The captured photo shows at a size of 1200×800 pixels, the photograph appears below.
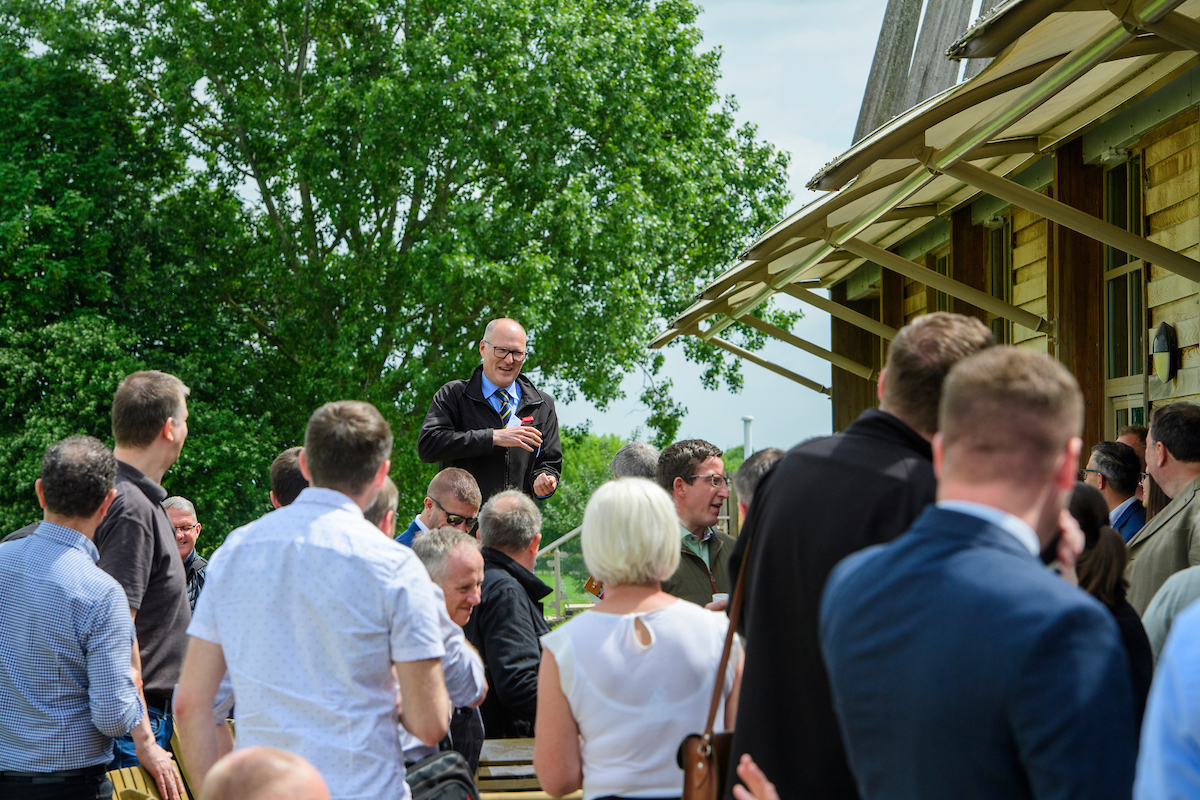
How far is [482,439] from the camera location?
5.66m

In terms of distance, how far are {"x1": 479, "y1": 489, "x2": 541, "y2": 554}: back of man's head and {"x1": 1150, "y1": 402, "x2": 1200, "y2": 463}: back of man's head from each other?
2422 mm

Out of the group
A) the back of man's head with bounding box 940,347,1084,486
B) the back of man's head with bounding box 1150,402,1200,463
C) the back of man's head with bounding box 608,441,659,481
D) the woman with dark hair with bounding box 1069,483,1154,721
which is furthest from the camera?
the back of man's head with bounding box 608,441,659,481

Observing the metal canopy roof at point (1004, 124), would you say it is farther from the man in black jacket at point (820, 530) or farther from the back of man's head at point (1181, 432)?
the man in black jacket at point (820, 530)

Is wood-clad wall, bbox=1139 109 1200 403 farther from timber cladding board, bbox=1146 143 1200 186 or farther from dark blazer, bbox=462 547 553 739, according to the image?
dark blazer, bbox=462 547 553 739

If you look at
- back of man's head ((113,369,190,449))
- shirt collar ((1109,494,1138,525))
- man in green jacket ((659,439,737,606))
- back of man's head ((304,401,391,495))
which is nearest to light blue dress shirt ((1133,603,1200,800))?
back of man's head ((304,401,391,495))

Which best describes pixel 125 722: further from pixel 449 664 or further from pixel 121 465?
pixel 449 664

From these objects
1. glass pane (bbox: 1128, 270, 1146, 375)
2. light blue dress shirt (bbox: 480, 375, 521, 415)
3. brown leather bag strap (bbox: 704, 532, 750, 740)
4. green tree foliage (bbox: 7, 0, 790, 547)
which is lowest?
brown leather bag strap (bbox: 704, 532, 750, 740)

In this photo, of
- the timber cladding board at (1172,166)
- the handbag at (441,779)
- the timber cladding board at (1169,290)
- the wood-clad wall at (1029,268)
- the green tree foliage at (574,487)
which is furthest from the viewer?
the green tree foliage at (574,487)

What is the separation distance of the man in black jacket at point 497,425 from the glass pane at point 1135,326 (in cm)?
339

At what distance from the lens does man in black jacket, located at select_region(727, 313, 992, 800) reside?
2123 millimetres

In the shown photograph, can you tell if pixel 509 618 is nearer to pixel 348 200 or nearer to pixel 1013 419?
pixel 1013 419

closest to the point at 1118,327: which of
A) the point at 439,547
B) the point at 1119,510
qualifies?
the point at 1119,510

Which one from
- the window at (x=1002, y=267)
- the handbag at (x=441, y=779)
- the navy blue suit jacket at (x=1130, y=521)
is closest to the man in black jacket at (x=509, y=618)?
the handbag at (x=441, y=779)

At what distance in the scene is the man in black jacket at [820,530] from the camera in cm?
212
